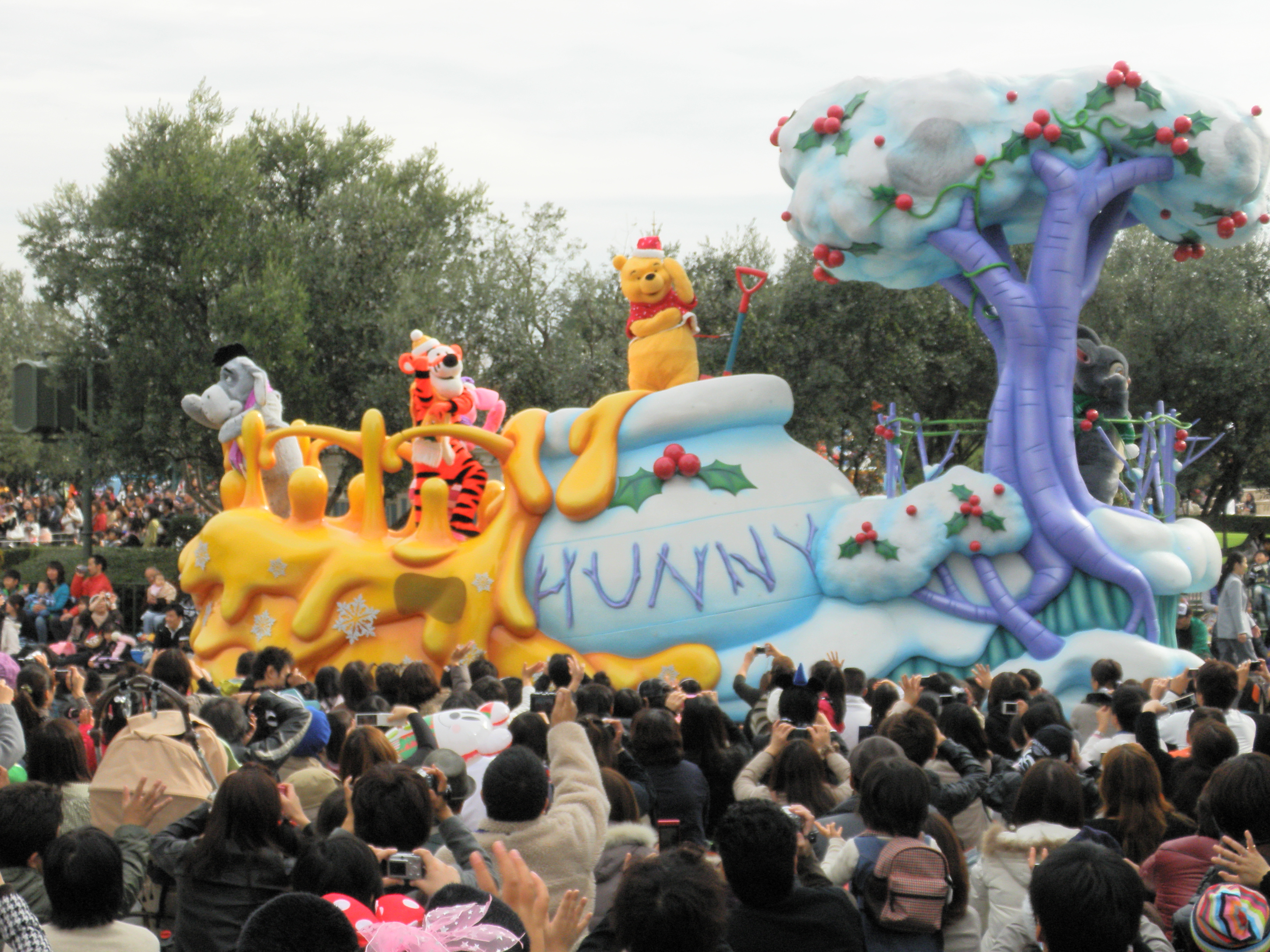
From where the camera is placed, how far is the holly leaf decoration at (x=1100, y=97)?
392 inches

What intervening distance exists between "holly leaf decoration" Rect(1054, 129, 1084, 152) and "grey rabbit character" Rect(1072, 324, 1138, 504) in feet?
4.92

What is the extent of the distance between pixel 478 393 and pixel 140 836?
9346 millimetres

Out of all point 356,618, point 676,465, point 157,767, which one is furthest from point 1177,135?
point 157,767

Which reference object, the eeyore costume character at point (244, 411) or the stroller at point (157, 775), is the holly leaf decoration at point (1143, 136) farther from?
the stroller at point (157, 775)

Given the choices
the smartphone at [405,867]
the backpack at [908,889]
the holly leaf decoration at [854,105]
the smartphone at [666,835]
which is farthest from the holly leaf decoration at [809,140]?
the smartphone at [405,867]

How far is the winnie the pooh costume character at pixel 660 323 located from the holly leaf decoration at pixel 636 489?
2.73 feet

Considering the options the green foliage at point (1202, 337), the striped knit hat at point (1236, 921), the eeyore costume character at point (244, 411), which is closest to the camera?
the striped knit hat at point (1236, 921)

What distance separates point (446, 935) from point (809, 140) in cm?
895

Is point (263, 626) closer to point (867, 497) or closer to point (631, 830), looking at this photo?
point (867, 497)

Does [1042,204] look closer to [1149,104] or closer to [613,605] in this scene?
[1149,104]

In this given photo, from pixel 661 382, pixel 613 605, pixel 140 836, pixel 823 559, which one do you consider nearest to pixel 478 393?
pixel 661 382

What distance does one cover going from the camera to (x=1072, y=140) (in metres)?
10.0

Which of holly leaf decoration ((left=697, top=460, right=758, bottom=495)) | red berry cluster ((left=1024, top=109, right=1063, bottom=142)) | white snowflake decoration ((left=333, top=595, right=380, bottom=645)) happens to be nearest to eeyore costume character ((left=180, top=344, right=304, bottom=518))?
white snowflake decoration ((left=333, top=595, right=380, bottom=645))

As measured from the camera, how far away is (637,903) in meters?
2.71
